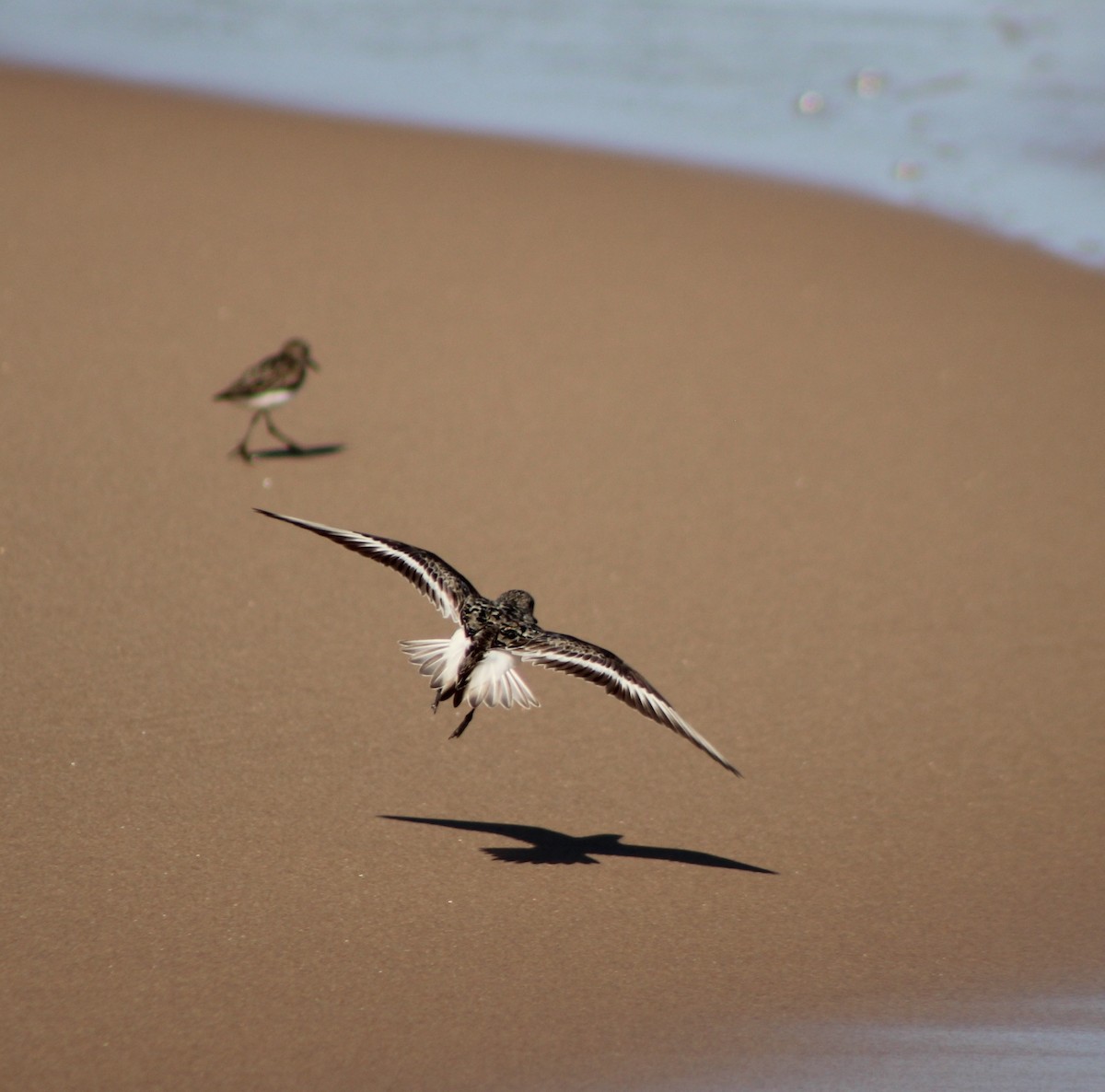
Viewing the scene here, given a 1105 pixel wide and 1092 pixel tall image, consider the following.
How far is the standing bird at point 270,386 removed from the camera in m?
8.05

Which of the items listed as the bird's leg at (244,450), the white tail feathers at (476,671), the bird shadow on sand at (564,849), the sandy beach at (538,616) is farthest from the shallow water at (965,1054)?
the bird's leg at (244,450)

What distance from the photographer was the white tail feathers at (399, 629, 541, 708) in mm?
5005

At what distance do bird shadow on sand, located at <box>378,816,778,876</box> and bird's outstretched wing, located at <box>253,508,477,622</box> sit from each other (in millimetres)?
666

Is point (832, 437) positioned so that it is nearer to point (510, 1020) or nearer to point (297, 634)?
point (297, 634)

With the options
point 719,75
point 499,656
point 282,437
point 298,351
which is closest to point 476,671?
point 499,656

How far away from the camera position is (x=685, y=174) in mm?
12656

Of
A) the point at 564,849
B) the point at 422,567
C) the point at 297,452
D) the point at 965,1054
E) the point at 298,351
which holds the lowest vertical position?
the point at 965,1054

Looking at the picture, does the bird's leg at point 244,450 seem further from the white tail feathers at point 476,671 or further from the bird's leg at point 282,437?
the white tail feathers at point 476,671

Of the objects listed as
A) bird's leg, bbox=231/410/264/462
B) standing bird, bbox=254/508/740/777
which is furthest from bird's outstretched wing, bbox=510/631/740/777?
bird's leg, bbox=231/410/264/462

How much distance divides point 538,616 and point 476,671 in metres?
1.76

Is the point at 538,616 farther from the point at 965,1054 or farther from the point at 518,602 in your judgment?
the point at 965,1054

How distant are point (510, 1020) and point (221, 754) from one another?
1.70 m

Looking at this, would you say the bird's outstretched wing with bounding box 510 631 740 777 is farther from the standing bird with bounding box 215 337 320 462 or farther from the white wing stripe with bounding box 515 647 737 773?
the standing bird with bounding box 215 337 320 462

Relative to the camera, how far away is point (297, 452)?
8164 mm
